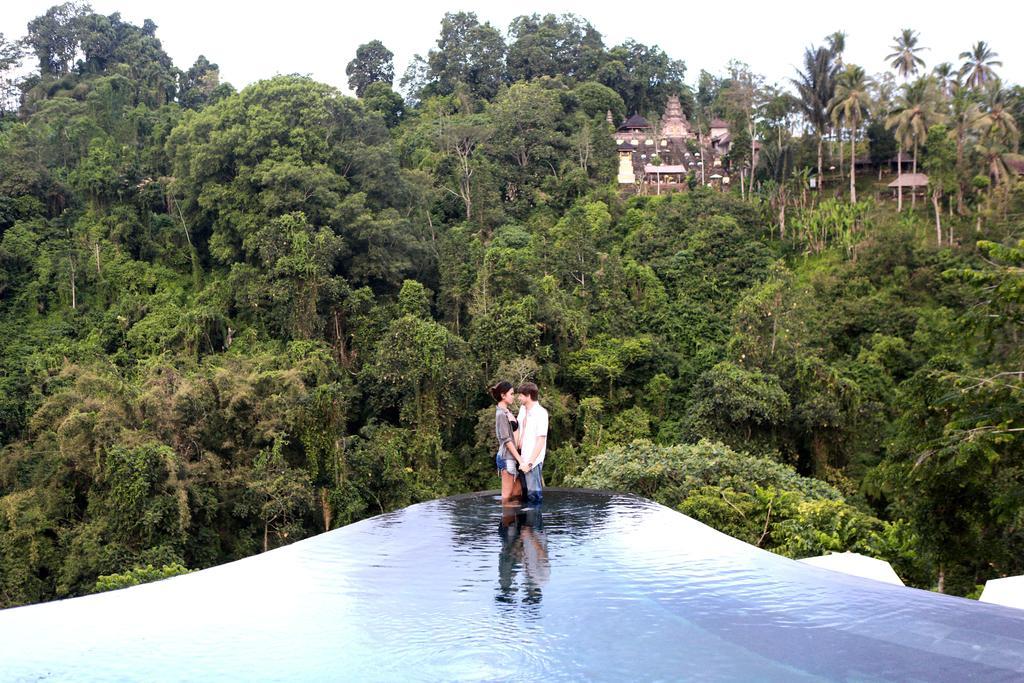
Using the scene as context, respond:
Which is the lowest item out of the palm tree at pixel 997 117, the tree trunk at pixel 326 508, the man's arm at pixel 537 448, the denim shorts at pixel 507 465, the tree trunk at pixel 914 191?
the tree trunk at pixel 326 508

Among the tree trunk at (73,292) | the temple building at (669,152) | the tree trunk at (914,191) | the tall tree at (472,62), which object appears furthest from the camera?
the tall tree at (472,62)

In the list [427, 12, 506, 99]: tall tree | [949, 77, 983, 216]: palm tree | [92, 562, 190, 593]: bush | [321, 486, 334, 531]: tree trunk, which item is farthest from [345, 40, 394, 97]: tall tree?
[92, 562, 190, 593]: bush

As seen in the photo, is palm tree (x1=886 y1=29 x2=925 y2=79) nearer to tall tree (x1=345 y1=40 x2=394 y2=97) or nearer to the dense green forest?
the dense green forest

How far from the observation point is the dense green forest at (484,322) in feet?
36.0

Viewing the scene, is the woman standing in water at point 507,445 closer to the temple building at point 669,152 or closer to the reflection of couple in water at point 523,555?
the reflection of couple in water at point 523,555

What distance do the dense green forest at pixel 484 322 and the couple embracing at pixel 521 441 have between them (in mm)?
2605

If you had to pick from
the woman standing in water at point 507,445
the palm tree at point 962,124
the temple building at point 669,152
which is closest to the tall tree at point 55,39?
the temple building at point 669,152

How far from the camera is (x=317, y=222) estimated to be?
20.2 metres

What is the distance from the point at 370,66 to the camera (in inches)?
1560

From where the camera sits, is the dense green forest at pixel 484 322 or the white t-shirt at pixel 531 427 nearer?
the white t-shirt at pixel 531 427

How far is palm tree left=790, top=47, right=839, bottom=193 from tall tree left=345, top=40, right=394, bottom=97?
1890cm

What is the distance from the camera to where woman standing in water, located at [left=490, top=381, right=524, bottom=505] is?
20.0ft

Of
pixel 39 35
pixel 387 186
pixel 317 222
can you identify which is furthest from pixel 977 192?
pixel 39 35

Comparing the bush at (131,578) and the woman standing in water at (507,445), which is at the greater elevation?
the woman standing in water at (507,445)
